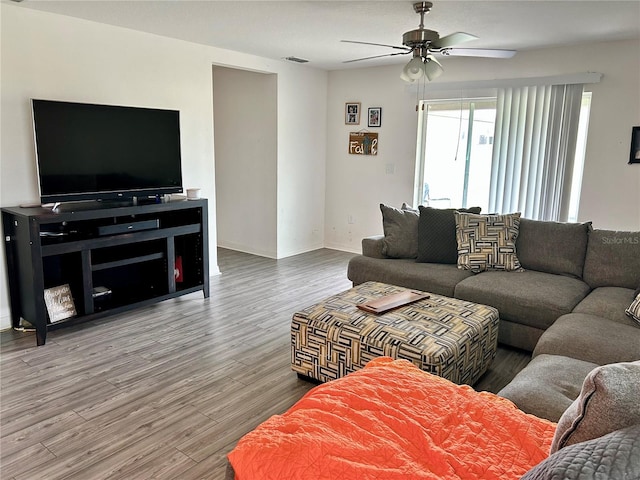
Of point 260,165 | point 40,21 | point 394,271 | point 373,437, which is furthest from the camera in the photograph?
point 260,165

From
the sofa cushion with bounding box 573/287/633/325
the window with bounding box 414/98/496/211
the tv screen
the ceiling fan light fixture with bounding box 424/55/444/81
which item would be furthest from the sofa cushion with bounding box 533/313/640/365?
the tv screen

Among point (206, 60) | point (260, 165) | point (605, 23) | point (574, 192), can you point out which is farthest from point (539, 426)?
point (260, 165)

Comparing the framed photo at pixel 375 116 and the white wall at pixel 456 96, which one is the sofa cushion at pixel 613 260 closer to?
the white wall at pixel 456 96

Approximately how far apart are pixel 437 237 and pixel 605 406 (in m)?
2.86

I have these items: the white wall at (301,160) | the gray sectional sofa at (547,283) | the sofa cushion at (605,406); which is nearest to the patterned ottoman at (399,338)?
the gray sectional sofa at (547,283)

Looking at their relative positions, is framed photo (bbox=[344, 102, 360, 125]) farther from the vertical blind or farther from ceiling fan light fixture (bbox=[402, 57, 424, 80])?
ceiling fan light fixture (bbox=[402, 57, 424, 80])

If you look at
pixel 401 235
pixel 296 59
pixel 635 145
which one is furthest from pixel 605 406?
pixel 296 59

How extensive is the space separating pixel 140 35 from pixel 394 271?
3074mm

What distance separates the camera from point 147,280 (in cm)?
421

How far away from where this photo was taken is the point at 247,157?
598 cm

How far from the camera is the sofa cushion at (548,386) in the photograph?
172 centimetres

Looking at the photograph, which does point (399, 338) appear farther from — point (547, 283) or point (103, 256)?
point (103, 256)

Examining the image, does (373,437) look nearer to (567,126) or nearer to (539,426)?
(539,426)

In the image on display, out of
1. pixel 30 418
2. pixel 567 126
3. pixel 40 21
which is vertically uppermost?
pixel 40 21
